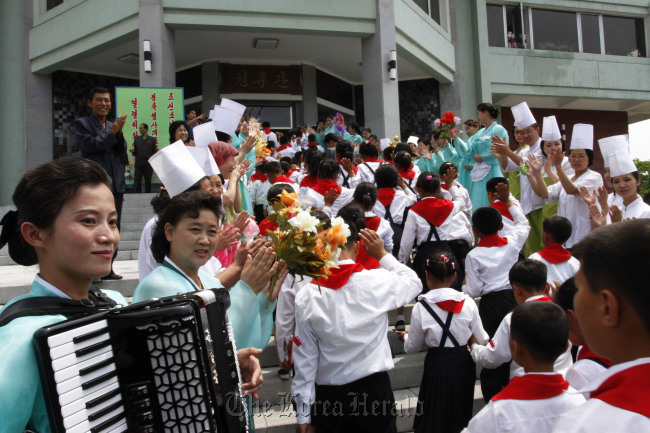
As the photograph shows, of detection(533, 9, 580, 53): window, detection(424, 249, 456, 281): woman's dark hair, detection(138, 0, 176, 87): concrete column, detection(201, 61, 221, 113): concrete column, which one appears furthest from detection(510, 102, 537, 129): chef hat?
detection(533, 9, 580, 53): window

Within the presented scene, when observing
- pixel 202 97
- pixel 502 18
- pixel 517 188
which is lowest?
pixel 517 188

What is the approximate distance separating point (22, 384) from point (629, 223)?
1627 millimetres

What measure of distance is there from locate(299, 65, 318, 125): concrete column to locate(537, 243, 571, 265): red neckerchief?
42.2 feet

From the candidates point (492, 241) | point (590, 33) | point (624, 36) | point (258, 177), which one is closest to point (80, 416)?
point (492, 241)

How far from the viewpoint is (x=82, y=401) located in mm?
1333

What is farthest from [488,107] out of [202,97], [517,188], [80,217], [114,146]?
[202,97]

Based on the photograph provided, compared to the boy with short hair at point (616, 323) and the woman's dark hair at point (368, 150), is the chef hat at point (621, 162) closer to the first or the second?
the woman's dark hair at point (368, 150)

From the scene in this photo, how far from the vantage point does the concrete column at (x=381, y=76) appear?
44.0ft

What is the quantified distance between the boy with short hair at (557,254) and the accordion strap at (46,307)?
3510 mm

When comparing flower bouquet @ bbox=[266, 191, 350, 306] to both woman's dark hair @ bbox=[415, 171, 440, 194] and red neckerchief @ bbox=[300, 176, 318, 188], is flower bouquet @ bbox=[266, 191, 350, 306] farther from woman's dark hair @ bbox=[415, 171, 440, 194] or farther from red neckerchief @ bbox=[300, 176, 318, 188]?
red neckerchief @ bbox=[300, 176, 318, 188]

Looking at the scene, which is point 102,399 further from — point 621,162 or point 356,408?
point 621,162

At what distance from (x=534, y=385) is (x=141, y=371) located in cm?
173

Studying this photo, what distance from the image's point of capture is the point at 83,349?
4.44 ft

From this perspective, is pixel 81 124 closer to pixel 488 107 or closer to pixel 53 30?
pixel 488 107
